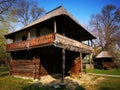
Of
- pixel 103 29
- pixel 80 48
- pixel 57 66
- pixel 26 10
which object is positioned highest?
pixel 26 10

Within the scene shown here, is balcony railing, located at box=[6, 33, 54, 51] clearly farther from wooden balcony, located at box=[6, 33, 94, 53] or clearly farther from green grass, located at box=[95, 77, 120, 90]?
green grass, located at box=[95, 77, 120, 90]

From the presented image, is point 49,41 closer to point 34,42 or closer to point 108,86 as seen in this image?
point 34,42

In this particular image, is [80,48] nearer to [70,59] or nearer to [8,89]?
[70,59]

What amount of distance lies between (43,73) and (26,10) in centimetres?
2609

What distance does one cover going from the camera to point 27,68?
18.1 metres

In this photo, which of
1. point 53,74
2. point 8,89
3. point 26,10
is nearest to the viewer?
point 8,89

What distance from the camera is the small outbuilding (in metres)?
30.9

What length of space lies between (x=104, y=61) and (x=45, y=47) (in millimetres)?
21642

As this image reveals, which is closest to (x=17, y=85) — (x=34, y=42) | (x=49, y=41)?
(x=34, y=42)

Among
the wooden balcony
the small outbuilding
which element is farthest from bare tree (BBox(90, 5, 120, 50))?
the wooden balcony

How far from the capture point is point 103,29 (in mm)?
40906

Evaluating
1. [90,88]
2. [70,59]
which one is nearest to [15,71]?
[70,59]

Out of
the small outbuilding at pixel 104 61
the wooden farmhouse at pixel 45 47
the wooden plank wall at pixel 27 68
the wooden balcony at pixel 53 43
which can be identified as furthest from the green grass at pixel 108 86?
the small outbuilding at pixel 104 61

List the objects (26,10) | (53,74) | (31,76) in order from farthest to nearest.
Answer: (26,10), (53,74), (31,76)
